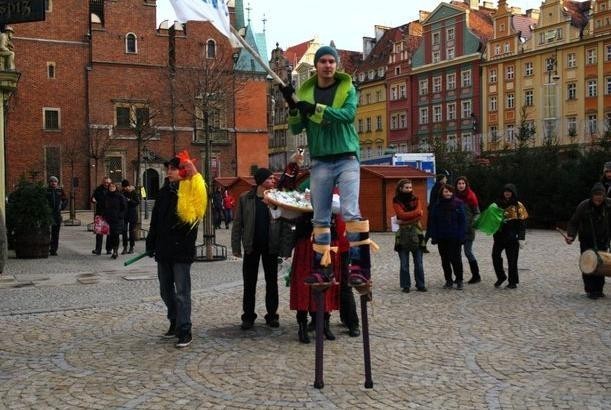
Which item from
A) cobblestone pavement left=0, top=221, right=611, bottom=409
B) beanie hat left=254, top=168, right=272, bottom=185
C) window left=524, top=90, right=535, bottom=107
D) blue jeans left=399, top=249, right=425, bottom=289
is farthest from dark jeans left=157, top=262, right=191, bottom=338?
window left=524, top=90, right=535, bottom=107

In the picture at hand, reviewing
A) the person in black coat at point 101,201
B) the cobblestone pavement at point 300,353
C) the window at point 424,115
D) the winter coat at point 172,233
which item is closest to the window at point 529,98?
the window at point 424,115

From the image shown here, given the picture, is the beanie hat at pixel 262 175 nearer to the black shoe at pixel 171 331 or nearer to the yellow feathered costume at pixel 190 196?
the yellow feathered costume at pixel 190 196

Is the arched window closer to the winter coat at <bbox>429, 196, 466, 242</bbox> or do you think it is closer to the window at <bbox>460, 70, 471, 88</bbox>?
the window at <bbox>460, 70, 471, 88</bbox>

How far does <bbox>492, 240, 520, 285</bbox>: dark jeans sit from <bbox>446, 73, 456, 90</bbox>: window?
188ft

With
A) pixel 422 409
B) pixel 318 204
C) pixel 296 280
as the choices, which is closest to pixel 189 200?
pixel 296 280

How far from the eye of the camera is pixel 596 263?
994 centimetres

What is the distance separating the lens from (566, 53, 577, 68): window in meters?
56.6

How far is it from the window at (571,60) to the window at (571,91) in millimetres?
1561

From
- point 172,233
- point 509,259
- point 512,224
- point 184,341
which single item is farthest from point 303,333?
point 512,224

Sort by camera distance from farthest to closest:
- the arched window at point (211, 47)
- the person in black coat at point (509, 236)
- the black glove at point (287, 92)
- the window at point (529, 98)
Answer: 1. the arched window at point (211, 47)
2. the window at point (529, 98)
3. the person in black coat at point (509, 236)
4. the black glove at point (287, 92)

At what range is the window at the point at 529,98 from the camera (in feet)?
196

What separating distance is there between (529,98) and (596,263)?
53455 mm

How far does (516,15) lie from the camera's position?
63.9m

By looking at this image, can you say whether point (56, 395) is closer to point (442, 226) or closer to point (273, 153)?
point (442, 226)
